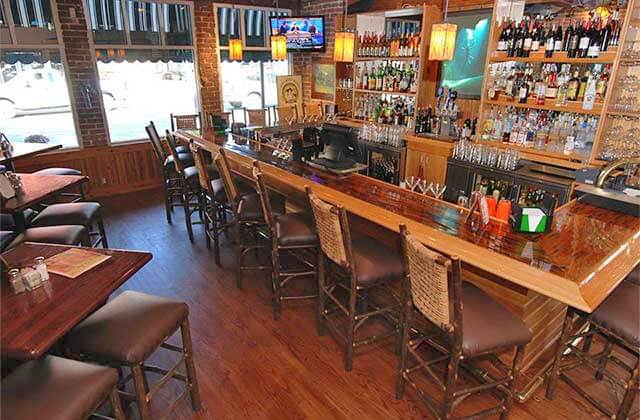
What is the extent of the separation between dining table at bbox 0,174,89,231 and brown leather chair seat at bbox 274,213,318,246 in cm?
191

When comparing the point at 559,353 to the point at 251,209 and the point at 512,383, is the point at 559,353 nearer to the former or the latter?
the point at 512,383

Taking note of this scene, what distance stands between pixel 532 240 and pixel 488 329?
52 cm

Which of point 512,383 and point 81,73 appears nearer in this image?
point 512,383

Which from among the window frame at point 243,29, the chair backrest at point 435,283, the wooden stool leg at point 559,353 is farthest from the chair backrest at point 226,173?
the window frame at point 243,29

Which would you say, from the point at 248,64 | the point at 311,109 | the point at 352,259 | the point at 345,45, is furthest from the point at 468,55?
the point at 248,64

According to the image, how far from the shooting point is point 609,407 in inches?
84.7

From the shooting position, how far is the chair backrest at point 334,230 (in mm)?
2059

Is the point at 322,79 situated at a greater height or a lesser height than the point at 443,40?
lesser

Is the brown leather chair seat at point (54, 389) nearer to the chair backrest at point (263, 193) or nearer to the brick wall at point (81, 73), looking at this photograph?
the chair backrest at point (263, 193)

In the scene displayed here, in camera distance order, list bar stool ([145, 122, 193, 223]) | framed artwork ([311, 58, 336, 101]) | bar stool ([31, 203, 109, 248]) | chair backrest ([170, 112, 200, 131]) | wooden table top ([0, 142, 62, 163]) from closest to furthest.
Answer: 1. bar stool ([31, 203, 109, 248])
2. wooden table top ([0, 142, 62, 163])
3. bar stool ([145, 122, 193, 223])
4. chair backrest ([170, 112, 200, 131])
5. framed artwork ([311, 58, 336, 101])

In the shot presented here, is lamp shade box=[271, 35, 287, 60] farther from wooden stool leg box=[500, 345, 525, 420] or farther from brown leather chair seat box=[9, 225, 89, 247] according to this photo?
wooden stool leg box=[500, 345, 525, 420]

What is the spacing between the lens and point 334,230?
7.03 feet

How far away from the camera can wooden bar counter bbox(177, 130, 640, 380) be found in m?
1.65

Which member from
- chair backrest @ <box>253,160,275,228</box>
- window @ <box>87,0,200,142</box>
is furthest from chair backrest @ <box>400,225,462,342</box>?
window @ <box>87,0,200,142</box>
